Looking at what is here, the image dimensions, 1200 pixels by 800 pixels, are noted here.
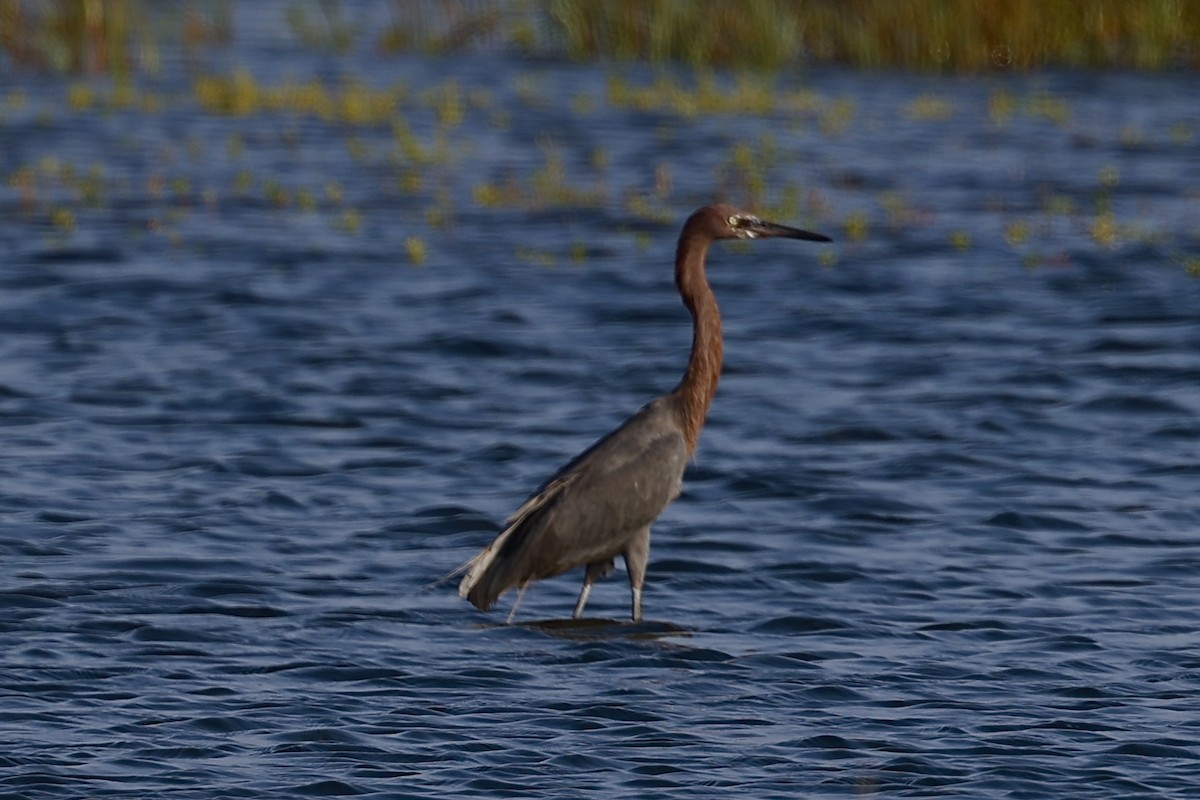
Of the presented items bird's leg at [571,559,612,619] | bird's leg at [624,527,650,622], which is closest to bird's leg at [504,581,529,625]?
bird's leg at [571,559,612,619]

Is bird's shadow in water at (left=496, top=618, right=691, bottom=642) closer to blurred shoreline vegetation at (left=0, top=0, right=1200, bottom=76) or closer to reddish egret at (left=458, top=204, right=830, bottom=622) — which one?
reddish egret at (left=458, top=204, right=830, bottom=622)

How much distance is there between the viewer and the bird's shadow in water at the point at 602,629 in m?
9.37

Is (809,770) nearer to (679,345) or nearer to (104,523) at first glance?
(104,523)

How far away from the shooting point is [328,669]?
860cm

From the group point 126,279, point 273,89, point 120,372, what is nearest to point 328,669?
point 120,372

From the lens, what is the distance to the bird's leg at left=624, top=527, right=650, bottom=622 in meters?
9.58

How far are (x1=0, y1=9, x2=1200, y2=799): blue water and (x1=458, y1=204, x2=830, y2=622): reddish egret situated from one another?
265 millimetres

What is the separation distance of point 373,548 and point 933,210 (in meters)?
9.55

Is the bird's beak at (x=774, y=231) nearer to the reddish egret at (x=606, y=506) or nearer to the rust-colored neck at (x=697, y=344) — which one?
the rust-colored neck at (x=697, y=344)

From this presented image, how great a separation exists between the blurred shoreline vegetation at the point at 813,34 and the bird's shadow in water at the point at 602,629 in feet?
52.8

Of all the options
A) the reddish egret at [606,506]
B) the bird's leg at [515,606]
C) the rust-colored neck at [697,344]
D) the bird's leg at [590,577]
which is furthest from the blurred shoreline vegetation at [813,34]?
the bird's leg at [515,606]

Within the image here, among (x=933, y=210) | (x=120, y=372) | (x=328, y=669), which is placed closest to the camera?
(x=328, y=669)

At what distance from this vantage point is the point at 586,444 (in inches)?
503

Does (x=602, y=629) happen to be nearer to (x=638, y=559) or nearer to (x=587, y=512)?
(x=638, y=559)
